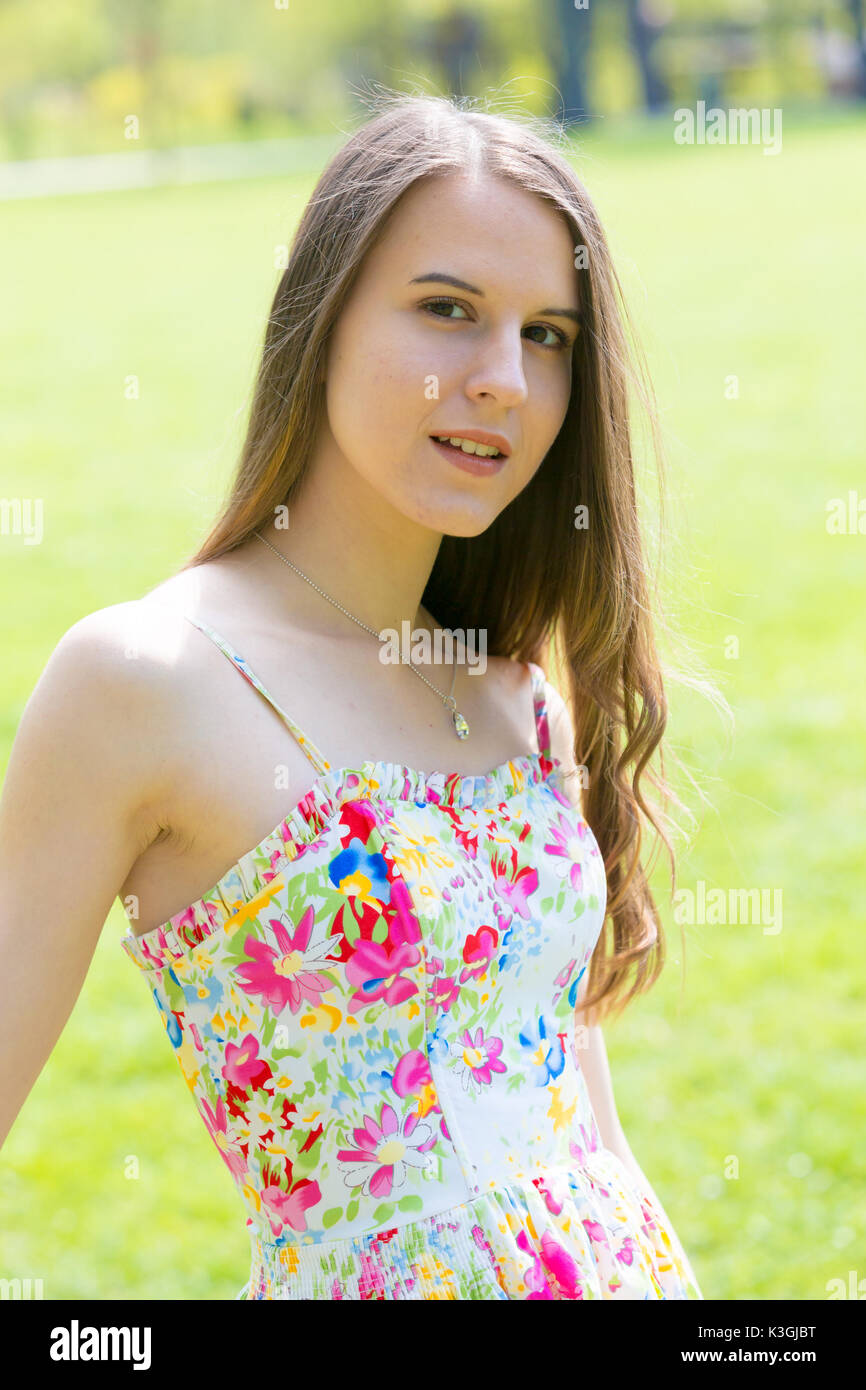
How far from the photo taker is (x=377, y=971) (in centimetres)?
169

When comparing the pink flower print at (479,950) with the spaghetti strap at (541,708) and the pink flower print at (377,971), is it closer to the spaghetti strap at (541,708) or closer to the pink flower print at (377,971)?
the pink flower print at (377,971)

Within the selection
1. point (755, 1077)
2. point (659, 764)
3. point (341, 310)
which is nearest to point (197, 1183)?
point (755, 1077)

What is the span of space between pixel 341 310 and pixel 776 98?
34598mm

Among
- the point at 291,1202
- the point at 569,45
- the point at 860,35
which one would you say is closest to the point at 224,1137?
the point at 291,1202

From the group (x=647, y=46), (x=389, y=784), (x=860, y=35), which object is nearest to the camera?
(x=389, y=784)

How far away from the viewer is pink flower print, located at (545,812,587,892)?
6.39 ft

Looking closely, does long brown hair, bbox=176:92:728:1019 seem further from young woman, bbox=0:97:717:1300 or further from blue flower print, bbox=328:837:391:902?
blue flower print, bbox=328:837:391:902

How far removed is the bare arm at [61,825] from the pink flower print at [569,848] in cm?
55

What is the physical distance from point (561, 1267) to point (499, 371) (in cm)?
102

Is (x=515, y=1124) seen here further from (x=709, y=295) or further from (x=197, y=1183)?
(x=709, y=295)

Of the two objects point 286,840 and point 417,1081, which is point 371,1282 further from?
point 286,840

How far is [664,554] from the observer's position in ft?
7.89
